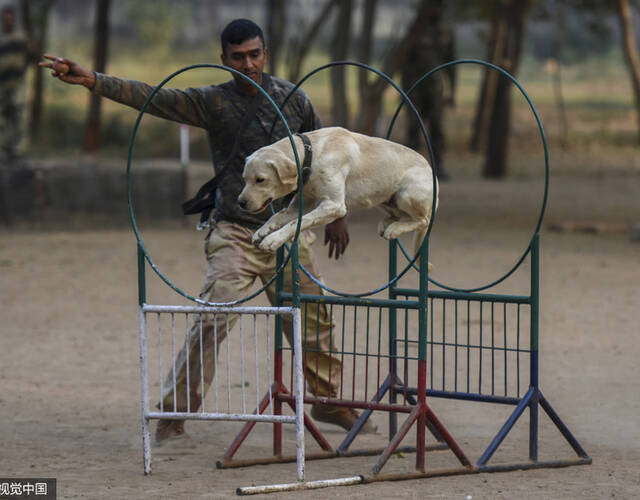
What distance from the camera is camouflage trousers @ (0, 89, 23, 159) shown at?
44.7ft

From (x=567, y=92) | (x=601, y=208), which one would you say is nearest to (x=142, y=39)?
(x=567, y=92)

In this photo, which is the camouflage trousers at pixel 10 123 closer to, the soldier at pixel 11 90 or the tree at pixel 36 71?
the soldier at pixel 11 90

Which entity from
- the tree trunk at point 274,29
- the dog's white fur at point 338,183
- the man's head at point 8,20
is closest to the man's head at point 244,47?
the dog's white fur at point 338,183

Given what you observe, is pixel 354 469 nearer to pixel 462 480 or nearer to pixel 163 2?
pixel 462 480

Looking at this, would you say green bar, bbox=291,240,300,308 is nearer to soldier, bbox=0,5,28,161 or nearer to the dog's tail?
the dog's tail

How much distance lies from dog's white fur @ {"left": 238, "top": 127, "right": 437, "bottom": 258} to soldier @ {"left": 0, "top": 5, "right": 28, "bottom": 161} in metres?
10.0

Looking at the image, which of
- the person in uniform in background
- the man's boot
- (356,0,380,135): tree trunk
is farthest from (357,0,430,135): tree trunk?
the man's boot

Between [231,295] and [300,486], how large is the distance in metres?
1.03

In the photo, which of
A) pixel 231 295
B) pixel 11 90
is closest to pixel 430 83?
pixel 11 90

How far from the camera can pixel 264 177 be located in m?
3.99

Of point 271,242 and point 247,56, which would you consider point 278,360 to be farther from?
point 247,56

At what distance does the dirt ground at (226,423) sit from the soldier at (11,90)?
1.26 meters

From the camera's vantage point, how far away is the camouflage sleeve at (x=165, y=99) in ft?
15.0

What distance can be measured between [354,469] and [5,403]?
2141 mm
